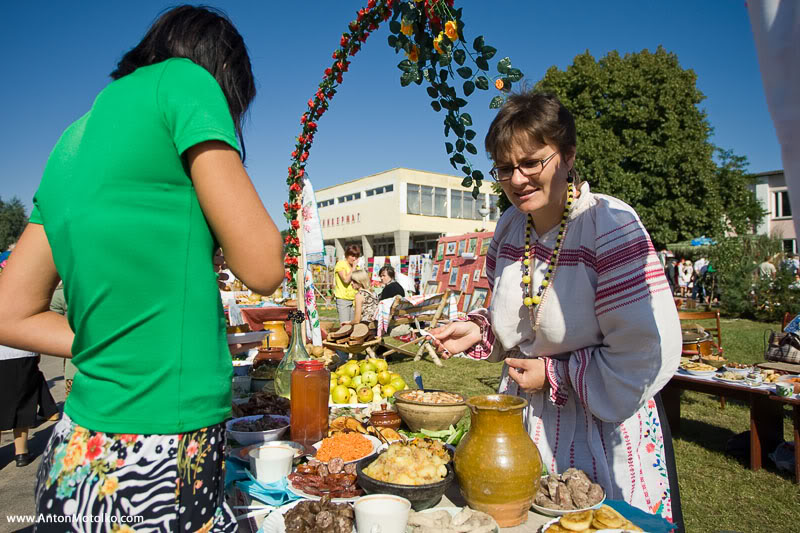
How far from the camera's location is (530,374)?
5.57 feet

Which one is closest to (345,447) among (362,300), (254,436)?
(254,436)

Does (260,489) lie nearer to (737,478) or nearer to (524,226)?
(524,226)

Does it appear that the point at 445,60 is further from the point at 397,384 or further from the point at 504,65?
the point at 397,384

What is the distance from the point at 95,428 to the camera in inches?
35.7

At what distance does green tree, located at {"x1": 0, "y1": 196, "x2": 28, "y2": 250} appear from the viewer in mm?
42938

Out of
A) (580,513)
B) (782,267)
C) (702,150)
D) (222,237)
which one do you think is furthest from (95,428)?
(702,150)

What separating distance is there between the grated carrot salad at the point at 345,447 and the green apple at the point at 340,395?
1.09m

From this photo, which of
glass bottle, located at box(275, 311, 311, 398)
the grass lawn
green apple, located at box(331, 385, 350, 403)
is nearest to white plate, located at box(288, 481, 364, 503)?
glass bottle, located at box(275, 311, 311, 398)

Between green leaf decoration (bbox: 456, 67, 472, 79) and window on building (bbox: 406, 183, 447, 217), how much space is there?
35.2 metres

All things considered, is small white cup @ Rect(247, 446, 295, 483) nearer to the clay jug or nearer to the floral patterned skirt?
the clay jug

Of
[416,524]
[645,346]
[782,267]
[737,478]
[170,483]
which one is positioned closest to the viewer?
[170,483]

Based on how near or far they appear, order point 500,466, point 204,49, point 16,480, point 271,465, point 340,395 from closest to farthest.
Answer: point 204,49, point 500,466, point 271,465, point 340,395, point 16,480

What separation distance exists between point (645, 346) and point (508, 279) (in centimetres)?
55

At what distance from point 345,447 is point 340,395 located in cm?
121
